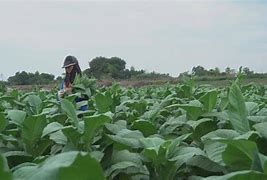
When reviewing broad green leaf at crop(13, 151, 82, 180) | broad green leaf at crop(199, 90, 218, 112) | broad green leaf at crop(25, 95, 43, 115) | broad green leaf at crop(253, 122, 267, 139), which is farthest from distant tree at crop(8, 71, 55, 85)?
broad green leaf at crop(13, 151, 82, 180)

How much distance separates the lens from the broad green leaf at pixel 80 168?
0.69 m

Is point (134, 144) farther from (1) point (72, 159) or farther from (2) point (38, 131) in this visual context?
(1) point (72, 159)

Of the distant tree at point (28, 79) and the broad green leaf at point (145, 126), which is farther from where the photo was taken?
the distant tree at point (28, 79)

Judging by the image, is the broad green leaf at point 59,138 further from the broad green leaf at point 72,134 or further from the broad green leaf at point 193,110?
the broad green leaf at point 193,110

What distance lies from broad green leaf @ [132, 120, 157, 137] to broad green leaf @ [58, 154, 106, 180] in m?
1.02

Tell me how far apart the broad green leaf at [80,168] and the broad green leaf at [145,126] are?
102cm

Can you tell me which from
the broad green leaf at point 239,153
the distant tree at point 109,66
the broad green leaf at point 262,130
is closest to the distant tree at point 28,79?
the distant tree at point 109,66

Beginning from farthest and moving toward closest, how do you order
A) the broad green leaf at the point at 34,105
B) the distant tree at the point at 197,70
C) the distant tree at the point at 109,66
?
the distant tree at the point at 109,66 < the distant tree at the point at 197,70 < the broad green leaf at the point at 34,105

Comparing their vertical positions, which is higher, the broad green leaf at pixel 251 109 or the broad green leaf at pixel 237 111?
the broad green leaf at pixel 237 111

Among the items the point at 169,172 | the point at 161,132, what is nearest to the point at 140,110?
the point at 161,132

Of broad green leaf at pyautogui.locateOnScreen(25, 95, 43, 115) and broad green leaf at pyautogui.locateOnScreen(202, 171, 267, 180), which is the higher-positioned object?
broad green leaf at pyautogui.locateOnScreen(25, 95, 43, 115)

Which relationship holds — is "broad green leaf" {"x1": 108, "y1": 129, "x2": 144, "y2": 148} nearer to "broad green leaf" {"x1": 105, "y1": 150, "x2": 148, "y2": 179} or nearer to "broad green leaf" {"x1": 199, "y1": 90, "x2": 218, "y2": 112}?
"broad green leaf" {"x1": 105, "y1": 150, "x2": 148, "y2": 179}

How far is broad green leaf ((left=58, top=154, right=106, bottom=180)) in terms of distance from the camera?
2.27 ft

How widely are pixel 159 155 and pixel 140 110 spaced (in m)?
1.35
